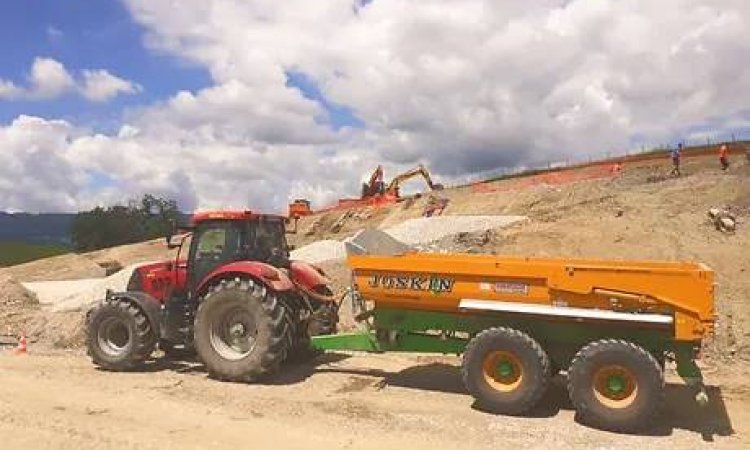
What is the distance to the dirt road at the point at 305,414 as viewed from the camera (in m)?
7.88

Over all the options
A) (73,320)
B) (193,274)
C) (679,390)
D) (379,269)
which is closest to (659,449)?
(679,390)

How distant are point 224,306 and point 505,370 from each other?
3.74 metres

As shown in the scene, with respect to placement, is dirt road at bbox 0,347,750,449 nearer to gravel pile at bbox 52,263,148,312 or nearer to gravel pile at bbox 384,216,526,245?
gravel pile at bbox 52,263,148,312

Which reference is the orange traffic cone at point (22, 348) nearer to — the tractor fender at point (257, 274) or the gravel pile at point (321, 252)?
the tractor fender at point (257, 274)

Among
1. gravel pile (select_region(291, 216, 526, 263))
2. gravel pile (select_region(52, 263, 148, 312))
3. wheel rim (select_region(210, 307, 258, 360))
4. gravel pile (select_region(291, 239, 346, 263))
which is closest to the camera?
wheel rim (select_region(210, 307, 258, 360))

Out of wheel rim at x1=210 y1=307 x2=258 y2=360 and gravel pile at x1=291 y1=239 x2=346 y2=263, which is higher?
gravel pile at x1=291 y1=239 x2=346 y2=263

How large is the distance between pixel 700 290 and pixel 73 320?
11278 mm

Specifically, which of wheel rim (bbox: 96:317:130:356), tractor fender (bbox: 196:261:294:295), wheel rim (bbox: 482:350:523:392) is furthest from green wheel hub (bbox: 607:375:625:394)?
wheel rim (bbox: 96:317:130:356)

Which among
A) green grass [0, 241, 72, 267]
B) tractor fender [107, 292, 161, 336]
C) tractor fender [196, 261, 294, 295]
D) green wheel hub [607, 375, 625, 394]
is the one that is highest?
green grass [0, 241, 72, 267]

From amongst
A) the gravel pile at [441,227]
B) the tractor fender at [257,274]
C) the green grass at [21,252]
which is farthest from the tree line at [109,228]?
the tractor fender at [257,274]

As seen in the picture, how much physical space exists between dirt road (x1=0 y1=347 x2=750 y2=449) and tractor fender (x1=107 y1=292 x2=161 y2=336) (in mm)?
654

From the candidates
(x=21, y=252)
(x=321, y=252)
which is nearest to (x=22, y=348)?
(x=321, y=252)

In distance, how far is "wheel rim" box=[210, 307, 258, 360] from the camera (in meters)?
10.4

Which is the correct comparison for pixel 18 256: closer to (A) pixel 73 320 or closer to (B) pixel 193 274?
(A) pixel 73 320
